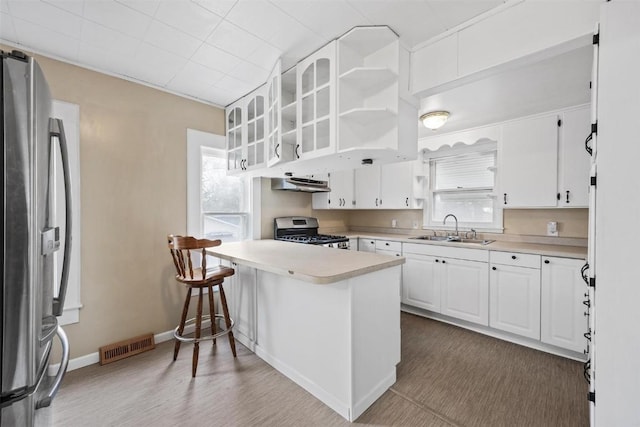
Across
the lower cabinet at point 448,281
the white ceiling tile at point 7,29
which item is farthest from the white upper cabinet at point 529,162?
the white ceiling tile at point 7,29

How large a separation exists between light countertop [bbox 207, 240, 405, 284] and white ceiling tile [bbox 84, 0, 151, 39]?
1740mm

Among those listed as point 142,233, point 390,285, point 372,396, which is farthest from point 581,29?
point 142,233

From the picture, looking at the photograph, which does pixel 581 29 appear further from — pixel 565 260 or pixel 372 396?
pixel 372 396

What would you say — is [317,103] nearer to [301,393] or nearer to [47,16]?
[47,16]

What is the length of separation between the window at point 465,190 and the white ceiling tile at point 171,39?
3258 mm

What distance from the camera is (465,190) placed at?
11.8ft

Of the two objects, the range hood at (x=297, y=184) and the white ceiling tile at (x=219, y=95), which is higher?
the white ceiling tile at (x=219, y=95)

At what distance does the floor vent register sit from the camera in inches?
91.9

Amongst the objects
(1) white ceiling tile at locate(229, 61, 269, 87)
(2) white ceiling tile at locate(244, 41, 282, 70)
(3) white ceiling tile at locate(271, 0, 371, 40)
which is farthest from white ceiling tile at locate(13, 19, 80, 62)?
(3) white ceiling tile at locate(271, 0, 371, 40)

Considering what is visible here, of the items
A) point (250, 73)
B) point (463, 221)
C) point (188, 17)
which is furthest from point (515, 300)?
point (188, 17)

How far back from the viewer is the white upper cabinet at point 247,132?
2650 mm

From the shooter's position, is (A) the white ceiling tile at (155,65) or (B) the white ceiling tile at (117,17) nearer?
(B) the white ceiling tile at (117,17)

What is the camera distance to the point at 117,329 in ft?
8.04

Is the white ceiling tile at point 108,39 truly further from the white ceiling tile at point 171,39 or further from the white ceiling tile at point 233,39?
the white ceiling tile at point 233,39
